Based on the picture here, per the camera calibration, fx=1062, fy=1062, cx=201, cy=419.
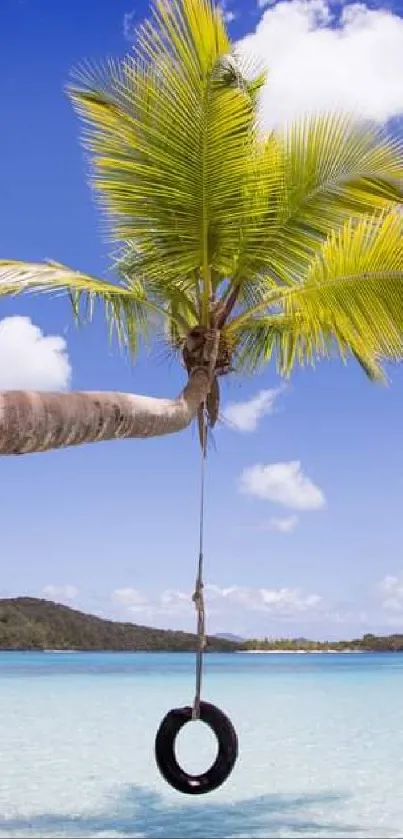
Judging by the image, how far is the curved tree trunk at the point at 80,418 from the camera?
11.1 ft

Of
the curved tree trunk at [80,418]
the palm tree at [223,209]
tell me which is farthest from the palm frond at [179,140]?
the curved tree trunk at [80,418]

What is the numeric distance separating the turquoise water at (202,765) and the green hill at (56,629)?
665 inches

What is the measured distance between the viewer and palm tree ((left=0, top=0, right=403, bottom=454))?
17.4 feet

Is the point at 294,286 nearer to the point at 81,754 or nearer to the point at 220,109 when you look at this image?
the point at 220,109

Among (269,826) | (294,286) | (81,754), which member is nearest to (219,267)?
(294,286)

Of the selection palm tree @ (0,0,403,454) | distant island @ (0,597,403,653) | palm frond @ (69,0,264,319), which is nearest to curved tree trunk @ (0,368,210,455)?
palm tree @ (0,0,403,454)

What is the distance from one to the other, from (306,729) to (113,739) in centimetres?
235

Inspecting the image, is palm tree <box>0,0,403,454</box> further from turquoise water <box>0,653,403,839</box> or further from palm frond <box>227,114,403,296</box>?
turquoise water <box>0,653,403,839</box>

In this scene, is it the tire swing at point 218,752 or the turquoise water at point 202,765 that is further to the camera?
the turquoise water at point 202,765

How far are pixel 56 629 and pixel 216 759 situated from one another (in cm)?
3120

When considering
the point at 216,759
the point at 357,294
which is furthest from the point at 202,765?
the point at 357,294

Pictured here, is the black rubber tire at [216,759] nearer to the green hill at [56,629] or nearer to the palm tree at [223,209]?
the palm tree at [223,209]

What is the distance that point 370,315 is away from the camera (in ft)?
18.5

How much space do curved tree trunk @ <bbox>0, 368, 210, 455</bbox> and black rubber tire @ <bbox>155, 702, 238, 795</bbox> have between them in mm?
1415
